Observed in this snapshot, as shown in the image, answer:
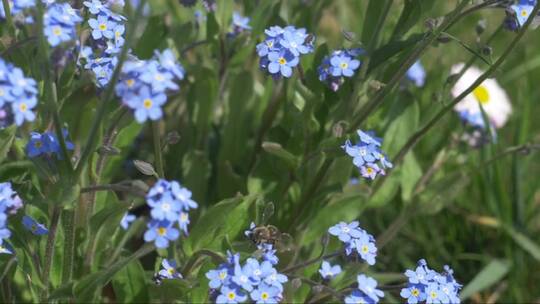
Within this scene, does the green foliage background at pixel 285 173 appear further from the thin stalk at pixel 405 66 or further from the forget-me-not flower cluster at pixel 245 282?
the forget-me-not flower cluster at pixel 245 282

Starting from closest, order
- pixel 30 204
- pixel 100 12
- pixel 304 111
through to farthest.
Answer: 1. pixel 100 12
2. pixel 30 204
3. pixel 304 111

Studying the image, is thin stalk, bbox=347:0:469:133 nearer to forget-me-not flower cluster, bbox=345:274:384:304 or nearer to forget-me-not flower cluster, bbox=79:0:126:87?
forget-me-not flower cluster, bbox=345:274:384:304

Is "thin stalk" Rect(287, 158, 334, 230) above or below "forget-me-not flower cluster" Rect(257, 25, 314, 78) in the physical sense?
below

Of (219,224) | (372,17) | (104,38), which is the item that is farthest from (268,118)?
(104,38)

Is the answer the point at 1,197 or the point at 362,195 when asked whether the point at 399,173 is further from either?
the point at 1,197

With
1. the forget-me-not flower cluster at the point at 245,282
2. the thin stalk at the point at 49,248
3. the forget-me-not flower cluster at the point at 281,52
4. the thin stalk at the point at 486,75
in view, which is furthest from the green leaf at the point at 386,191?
the thin stalk at the point at 49,248

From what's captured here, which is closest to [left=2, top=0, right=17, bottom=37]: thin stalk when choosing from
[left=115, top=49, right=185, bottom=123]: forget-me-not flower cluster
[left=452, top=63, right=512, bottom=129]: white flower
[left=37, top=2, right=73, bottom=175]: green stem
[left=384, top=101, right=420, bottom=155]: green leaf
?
[left=37, top=2, right=73, bottom=175]: green stem

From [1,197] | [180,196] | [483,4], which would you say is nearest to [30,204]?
[1,197]
